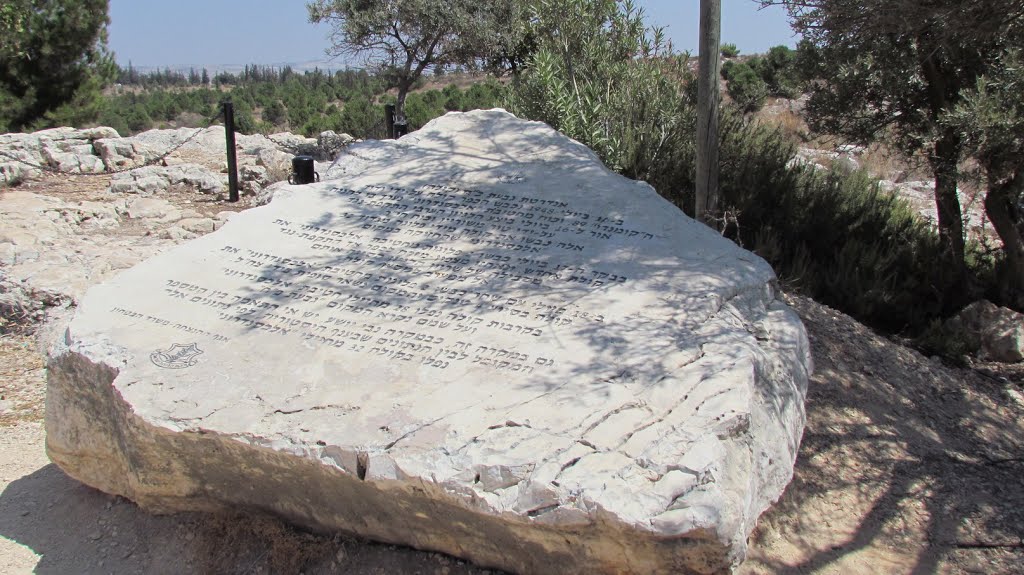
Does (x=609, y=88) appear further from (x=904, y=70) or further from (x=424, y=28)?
(x=424, y=28)

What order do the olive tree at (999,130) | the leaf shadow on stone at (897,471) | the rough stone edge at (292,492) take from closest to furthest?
the rough stone edge at (292,492), the leaf shadow on stone at (897,471), the olive tree at (999,130)

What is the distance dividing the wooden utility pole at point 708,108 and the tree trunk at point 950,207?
1871 mm

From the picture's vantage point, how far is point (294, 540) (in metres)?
3.07

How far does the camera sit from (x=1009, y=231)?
242 inches

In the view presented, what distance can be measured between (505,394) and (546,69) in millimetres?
4170

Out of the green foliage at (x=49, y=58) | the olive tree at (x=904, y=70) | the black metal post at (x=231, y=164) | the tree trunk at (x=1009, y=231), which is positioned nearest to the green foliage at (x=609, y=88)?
the olive tree at (x=904, y=70)

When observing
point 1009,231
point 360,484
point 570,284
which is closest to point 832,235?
point 1009,231

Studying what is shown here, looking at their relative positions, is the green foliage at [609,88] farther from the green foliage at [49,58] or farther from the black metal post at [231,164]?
the green foliage at [49,58]

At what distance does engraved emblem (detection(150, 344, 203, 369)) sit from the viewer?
10.4 ft

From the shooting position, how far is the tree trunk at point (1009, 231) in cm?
586

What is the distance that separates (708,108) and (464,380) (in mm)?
3060

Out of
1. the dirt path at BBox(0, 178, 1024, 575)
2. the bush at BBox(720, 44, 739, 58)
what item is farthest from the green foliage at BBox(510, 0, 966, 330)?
the bush at BBox(720, 44, 739, 58)

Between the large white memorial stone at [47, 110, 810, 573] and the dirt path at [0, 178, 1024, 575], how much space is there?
16cm

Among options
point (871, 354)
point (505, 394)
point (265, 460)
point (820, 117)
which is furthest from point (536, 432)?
point (820, 117)
